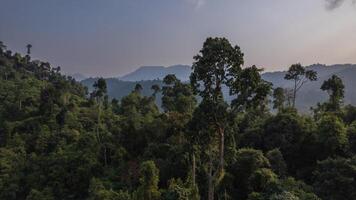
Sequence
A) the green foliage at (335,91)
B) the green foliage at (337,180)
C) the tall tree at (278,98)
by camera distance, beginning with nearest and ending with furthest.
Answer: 1. the green foliage at (337,180)
2. the green foliage at (335,91)
3. the tall tree at (278,98)

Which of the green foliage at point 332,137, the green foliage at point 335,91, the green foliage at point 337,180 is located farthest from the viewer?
the green foliage at point 335,91

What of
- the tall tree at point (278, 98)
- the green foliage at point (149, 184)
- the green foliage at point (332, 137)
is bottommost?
the green foliage at point (149, 184)

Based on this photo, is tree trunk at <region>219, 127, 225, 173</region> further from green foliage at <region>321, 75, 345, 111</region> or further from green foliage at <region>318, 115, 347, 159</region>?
green foliage at <region>321, 75, 345, 111</region>

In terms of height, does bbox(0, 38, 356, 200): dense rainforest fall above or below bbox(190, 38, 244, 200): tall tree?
below

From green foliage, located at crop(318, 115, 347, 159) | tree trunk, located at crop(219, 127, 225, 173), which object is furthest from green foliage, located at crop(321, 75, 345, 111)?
tree trunk, located at crop(219, 127, 225, 173)

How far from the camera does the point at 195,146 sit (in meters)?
20.9

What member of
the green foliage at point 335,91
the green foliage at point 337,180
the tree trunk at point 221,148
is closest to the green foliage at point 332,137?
the green foliage at point 337,180

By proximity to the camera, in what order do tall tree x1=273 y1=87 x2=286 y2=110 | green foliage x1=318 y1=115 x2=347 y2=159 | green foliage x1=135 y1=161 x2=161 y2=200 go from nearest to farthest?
green foliage x1=135 y1=161 x2=161 y2=200 < green foliage x1=318 y1=115 x2=347 y2=159 < tall tree x1=273 y1=87 x2=286 y2=110

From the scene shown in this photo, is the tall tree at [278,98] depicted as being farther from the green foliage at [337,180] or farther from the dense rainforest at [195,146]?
the green foliage at [337,180]

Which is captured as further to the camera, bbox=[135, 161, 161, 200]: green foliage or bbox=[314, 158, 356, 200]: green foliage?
bbox=[135, 161, 161, 200]: green foliage

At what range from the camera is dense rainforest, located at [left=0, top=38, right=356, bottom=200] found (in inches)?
736

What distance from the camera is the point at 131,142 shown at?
39.5 metres

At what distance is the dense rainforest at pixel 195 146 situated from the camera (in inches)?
736

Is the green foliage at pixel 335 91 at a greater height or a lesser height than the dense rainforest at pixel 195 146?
greater
